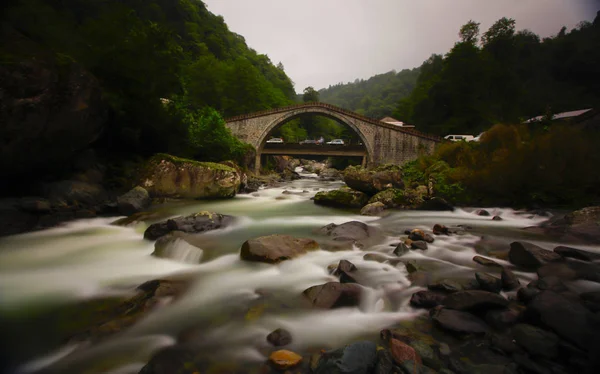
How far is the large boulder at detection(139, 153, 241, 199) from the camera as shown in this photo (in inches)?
500

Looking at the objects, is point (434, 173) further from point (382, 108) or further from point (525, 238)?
point (382, 108)

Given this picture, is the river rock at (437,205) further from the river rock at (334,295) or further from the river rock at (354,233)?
the river rock at (334,295)

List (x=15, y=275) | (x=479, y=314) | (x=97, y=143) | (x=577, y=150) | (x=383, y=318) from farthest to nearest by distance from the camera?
(x=97, y=143) → (x=577, y=150) → (x=15, y=275) → (x=383, y=318) → (x=479, y=314)

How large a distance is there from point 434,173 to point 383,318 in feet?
43.9

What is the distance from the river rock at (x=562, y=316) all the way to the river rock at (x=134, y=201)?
37.0 feet

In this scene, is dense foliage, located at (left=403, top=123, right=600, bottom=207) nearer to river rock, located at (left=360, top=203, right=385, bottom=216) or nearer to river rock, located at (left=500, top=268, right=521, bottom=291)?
river rock, located at (left=360, top=203, right=385, bottom=216)

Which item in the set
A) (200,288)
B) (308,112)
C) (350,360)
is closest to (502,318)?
(350,360)

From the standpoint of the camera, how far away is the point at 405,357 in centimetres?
262

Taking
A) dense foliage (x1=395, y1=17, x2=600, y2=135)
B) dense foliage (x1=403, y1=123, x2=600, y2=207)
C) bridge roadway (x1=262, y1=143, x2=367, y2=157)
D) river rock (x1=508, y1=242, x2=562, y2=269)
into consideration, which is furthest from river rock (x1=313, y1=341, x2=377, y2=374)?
dense foliage (x1=395, y1=17, x2=600, y2=135)

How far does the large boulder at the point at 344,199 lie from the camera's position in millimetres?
12906

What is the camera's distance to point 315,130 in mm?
63656

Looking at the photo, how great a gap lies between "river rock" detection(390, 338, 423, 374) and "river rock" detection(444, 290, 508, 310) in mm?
1125

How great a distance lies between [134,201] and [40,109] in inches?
155

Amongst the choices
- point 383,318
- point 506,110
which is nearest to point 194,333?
point 383,318
